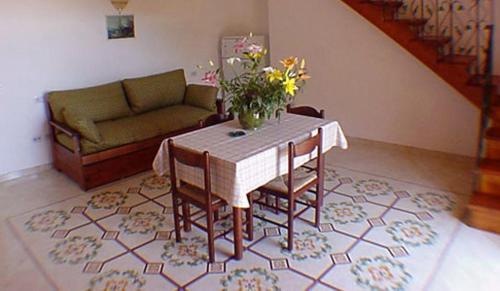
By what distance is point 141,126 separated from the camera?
4555mm

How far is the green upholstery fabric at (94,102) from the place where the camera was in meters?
4.46

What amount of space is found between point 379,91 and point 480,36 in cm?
123

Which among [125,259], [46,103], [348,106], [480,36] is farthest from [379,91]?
[46,103]

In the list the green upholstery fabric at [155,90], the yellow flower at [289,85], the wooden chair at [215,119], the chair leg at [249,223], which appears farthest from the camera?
the green upholstery fabric at [155,90]

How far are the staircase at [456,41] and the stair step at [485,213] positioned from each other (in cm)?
18

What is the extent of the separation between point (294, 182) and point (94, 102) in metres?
2.75

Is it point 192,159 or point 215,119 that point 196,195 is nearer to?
point 192,159

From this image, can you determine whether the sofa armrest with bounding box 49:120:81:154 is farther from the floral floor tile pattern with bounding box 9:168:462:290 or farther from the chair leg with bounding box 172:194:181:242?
the chair leg with bounding box 172:194:181:242

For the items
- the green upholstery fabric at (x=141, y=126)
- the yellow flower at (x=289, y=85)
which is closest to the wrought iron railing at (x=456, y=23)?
the yellow flower at (x=289, y=85)

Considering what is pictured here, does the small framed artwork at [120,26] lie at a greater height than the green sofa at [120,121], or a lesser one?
greater

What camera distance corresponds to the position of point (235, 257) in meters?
2.90

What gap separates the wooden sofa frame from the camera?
409 cm

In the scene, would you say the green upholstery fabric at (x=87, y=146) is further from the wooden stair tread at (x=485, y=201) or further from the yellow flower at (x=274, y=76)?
the wooden stair tread at (x=485, y=201)

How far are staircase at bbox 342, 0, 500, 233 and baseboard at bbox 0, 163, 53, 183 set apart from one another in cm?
404
